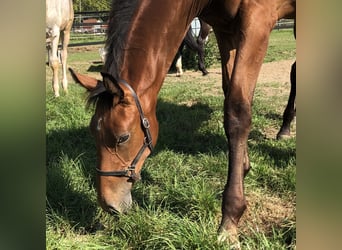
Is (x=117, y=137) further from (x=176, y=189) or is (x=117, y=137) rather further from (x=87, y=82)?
(x=176, y=189)

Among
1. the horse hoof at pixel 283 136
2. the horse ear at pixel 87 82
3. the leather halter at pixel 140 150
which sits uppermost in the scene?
the horse ear at pixel 87 82

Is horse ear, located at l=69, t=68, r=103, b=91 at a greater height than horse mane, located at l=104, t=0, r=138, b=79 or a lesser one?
lesser

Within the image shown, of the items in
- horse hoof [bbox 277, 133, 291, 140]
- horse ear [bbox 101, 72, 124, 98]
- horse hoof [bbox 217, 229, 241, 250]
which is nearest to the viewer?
horse ear [bbox 101, 72, 124, 98]

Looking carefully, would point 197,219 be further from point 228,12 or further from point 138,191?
point 228,12

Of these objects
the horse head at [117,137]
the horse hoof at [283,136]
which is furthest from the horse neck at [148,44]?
the horse hoof at [283,136]

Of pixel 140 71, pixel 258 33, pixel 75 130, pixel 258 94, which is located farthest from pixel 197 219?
pixel 258 94

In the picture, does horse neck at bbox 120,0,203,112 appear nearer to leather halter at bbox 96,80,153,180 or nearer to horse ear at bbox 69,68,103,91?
leather halter at bbox 96,80,153,180

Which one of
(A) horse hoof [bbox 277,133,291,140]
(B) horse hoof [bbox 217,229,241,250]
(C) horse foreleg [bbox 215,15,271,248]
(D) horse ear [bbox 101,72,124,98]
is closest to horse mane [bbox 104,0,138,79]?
(D) horse ear [bbox 101,72,124,98]

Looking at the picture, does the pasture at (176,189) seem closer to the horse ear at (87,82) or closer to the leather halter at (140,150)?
the horse ear at (87,82)

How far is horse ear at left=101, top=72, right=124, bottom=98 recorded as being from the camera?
7.02ft

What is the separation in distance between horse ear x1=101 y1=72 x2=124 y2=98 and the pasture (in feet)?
1.23

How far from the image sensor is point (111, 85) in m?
2.17

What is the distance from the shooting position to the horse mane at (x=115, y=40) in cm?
228

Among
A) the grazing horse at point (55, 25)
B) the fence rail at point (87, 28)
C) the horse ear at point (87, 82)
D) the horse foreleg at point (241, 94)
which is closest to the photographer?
the horse ear at point (87, 82)
